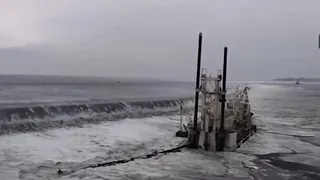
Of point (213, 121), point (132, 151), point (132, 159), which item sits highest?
point (213, 121)

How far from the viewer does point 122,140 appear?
21.7 m

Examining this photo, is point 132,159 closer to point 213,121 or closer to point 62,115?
point 213,121

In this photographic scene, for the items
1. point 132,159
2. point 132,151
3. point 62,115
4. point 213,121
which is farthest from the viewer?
point 62,115

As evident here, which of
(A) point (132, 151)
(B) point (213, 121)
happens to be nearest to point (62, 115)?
(A) point (132, 151)

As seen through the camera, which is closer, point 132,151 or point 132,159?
point 132,159

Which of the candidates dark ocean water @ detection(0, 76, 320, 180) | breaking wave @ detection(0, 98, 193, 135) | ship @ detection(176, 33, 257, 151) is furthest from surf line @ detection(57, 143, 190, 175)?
breaking wave @ detection(0, 98, 193, 135)

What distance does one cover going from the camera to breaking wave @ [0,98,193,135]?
27.0 m

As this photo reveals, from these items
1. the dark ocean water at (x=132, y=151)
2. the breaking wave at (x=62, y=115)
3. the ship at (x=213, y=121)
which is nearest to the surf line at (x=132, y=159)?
the dark ocean water at (x=132, y=151)

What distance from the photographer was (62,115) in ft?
107

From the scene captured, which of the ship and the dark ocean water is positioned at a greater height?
the ship

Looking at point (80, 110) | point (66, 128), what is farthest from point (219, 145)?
point (80, 110)

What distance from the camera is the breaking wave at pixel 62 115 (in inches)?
1062

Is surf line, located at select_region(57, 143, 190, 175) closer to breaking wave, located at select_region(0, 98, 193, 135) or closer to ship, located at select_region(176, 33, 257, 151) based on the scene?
ship, located at select_region(176, 33, 257, 151)

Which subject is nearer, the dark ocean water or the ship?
the dark ocean water
